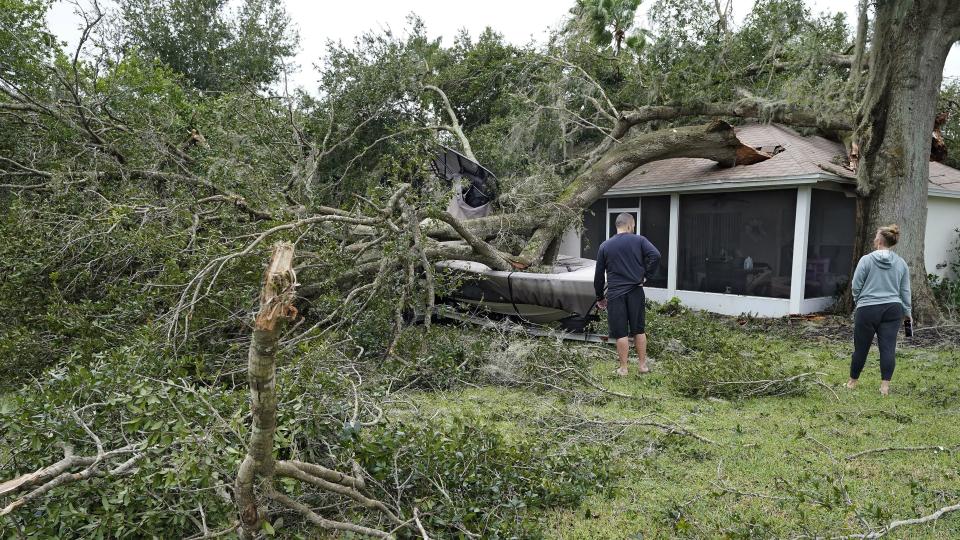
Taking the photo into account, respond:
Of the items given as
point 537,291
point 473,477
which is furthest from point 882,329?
point 473,477

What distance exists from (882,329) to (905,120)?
5102 millimetres

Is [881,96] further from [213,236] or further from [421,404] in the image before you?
[213,236]

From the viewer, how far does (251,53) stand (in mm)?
20281

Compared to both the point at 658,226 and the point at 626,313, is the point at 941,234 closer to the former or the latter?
the point at 658,226

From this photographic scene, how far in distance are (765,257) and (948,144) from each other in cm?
888

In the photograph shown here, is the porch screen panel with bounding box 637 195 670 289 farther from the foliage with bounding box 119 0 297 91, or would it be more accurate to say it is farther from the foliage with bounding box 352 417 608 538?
the foliage with bounding box 119 0 297 91

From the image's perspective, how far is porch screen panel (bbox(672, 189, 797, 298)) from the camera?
9.94 meters

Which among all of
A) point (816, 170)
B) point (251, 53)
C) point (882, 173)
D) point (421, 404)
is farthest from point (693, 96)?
point (251, 53)

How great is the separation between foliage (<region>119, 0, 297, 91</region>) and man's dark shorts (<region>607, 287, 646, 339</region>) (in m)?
17.1

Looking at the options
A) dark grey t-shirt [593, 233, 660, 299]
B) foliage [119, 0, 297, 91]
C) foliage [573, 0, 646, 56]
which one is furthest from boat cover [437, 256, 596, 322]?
foliage [119, 0, 297, 91]

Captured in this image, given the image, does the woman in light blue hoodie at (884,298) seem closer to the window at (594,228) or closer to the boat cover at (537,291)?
the boat cover at (537,291)

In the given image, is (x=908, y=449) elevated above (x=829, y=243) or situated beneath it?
situated beneath

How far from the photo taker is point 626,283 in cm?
621

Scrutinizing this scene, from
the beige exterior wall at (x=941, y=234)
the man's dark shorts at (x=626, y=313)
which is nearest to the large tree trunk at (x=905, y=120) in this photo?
the beige exterior wall at (x=941, y=234)
